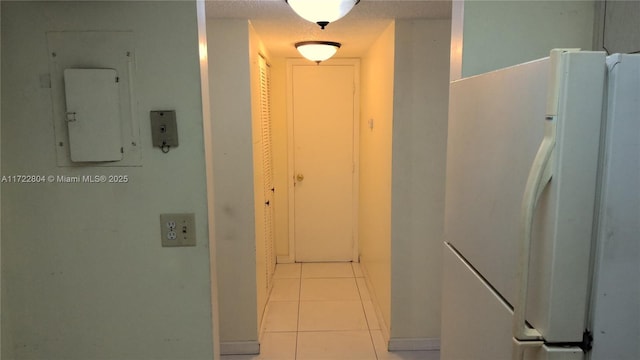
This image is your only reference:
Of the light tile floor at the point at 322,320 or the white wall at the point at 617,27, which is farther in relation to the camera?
the light tile floor at the point at 322,320

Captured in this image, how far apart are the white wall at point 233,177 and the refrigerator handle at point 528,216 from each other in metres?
2.12

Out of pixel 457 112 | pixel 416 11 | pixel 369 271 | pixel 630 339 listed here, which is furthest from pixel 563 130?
pixel 369 271

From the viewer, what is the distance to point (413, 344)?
9.74 ft

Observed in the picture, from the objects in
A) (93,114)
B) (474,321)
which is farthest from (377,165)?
(93,114)

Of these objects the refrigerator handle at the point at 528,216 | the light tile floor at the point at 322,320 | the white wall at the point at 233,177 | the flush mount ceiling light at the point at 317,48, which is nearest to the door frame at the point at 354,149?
the light tile floor at the point at 322,320

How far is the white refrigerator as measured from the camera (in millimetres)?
854

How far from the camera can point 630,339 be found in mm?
922

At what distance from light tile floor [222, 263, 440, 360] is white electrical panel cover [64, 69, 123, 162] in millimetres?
1998

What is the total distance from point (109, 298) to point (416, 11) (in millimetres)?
2192

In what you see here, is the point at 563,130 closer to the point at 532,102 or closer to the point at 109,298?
the point at 532,102

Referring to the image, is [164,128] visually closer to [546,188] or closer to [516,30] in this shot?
[546,188]

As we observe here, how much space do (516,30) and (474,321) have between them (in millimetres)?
1106

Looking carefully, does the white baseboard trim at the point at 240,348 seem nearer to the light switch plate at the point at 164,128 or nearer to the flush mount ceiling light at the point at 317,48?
the light switch plate at the point at 164,128

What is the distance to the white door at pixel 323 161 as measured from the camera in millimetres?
4449
